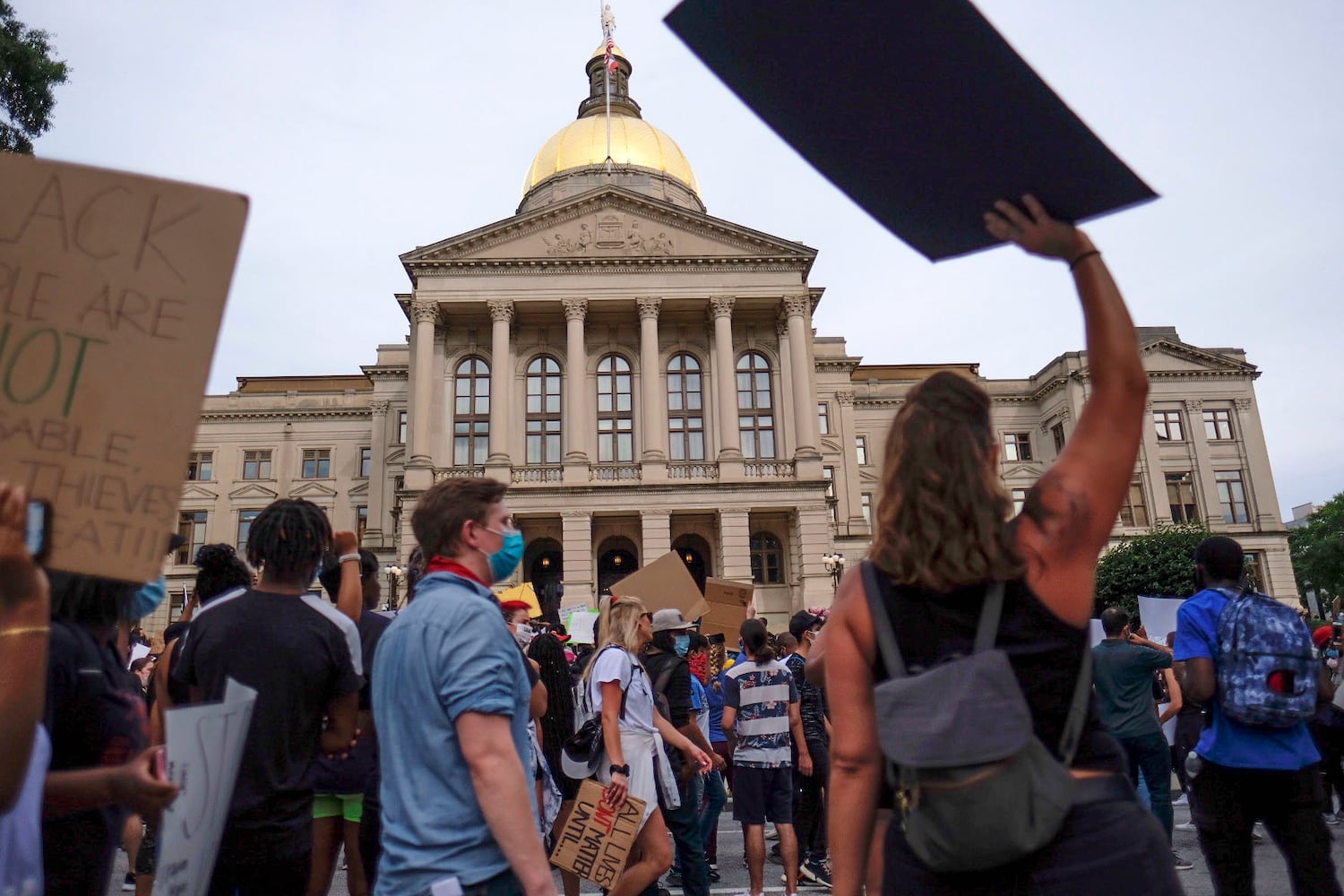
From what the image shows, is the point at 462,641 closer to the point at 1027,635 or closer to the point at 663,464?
the point at 1027,635

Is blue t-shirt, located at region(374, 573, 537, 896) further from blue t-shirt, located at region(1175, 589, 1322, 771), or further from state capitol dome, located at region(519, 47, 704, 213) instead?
state capitol dome, located at region(519, 47, 704, 213)

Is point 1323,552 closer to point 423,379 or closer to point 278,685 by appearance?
point 423,379

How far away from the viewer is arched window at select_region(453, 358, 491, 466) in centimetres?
3969

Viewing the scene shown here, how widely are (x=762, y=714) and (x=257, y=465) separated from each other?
50.5 m

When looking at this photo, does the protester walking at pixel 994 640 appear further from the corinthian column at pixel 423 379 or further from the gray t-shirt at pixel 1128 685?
the corinthian column at pixel 423 379

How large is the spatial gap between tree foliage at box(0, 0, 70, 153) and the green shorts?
1731 cm

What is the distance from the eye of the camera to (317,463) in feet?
172

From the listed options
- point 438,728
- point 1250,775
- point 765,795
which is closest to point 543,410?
point 765,795

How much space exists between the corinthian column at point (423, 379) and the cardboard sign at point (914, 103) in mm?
36106

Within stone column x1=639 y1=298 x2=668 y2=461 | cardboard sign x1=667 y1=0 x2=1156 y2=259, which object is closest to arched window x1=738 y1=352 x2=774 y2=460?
stone column x1=639 y1=298 x2=668 y2=461

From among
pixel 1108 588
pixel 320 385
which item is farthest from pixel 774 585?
pixel 320 385

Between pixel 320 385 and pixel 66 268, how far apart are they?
60080mm

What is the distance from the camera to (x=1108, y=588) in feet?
141

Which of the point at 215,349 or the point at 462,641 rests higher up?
the point at 215,349
